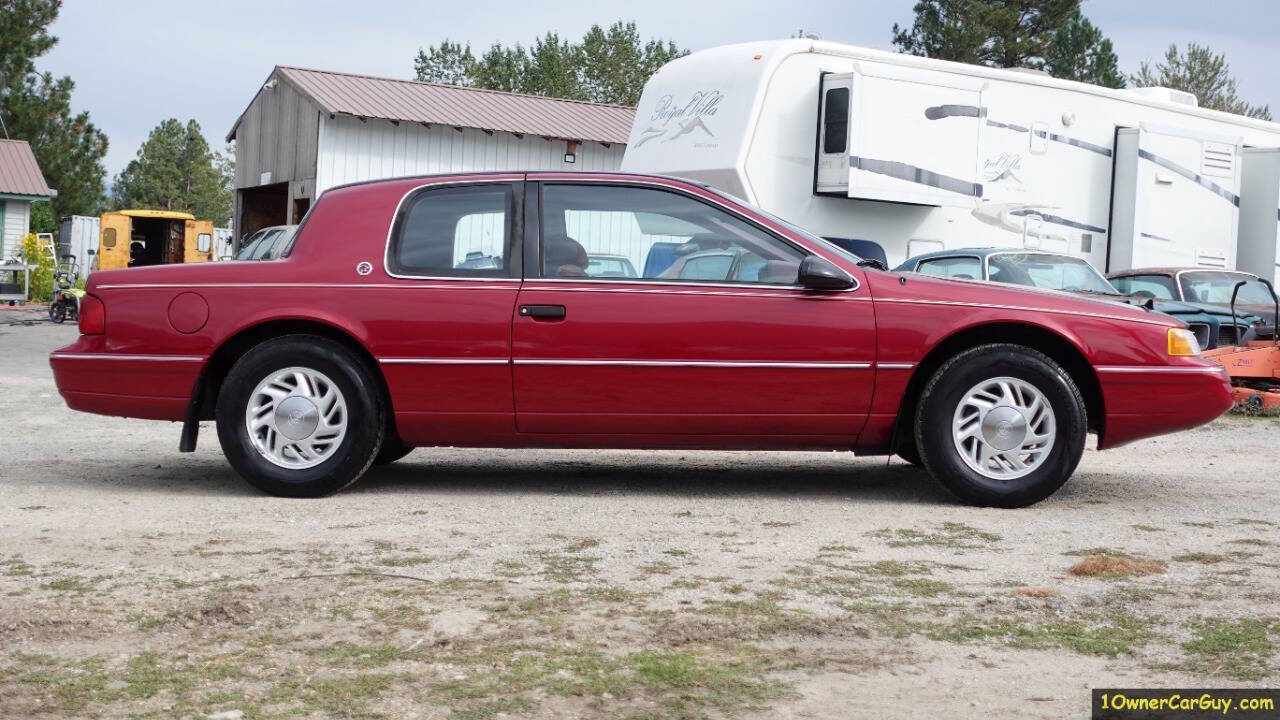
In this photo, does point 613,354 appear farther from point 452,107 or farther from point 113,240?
point 113,240

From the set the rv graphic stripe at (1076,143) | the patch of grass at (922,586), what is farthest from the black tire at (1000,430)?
the rv graphic stripe at (1076,143)

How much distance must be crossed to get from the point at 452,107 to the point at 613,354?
2148cm

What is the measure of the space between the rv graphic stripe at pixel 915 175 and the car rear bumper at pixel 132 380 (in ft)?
25.0

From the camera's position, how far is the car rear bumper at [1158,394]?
248 inches

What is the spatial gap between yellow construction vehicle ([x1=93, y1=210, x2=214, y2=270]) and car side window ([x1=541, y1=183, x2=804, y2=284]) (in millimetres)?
34306

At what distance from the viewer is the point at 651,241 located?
6.40 meters

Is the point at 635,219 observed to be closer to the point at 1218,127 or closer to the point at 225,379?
the point at 225,379

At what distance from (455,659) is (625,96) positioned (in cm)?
6884

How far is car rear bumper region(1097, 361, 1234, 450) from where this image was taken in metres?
6.30

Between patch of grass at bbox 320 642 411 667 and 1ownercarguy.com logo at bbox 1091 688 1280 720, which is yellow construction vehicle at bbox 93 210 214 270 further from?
1ownercarguy.com logo at bbox 1091 688 1280 720

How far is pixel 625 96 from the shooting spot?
233ft

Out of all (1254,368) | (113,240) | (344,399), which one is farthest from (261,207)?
(344,399)

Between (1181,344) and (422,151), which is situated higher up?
(422,151)

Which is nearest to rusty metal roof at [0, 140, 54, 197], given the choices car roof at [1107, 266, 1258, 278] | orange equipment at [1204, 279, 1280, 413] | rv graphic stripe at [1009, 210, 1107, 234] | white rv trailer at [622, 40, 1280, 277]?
white rv trailer at [622, 40, 1280, 277]
